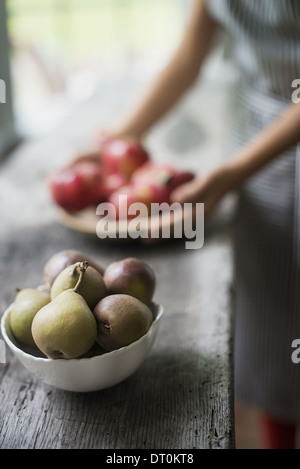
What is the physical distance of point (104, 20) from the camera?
2.96 metres

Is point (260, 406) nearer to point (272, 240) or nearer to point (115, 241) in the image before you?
point (272, 240)

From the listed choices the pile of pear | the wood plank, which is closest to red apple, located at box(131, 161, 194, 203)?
the wood plank

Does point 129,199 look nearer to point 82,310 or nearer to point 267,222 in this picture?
point 267,222

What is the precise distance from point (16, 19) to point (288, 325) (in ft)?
7.32

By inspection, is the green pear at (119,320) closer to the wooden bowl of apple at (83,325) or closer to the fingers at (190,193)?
the wooden bowl of apple at (83,325)

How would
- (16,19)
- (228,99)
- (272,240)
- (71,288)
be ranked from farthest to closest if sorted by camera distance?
(16,19) < (228,99) < (272,240) < (71,288)

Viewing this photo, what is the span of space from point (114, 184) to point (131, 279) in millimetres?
420

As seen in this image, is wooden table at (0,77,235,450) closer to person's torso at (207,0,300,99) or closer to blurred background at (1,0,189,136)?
person's torso at (207,0,300,99)

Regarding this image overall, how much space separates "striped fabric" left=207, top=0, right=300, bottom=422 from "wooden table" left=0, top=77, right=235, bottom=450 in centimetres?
18

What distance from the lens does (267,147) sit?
1.01 m

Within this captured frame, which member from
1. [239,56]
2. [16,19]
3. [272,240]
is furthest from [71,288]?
[16,19]

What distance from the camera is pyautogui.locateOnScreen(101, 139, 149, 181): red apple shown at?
1086mm

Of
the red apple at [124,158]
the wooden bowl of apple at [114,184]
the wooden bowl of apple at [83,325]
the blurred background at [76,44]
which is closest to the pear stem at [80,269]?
the wooden bowl of apple at [83,325]

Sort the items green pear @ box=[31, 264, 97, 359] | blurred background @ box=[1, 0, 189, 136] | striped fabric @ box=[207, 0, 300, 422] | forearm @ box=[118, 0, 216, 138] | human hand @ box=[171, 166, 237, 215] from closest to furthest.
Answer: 1. green pear @ box=[31, 264, 97, 359]
2. human hand @ box=[171, 166, 237, 215]
3. striped fabric @ box=[207, 0, 300, 422]
4. forearm @ box=[118, 0, 216, 138]
5. blurred background @ box=[1, 0, 189, 136]
